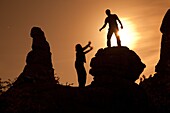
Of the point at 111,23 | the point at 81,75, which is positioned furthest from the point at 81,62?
the point at 111,23

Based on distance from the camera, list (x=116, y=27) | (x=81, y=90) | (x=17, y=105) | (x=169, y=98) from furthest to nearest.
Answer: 1. (x=169, y=98)
2. (x=116, y=27)
3. (x=81, y=90)
4. (x=17, y=105)

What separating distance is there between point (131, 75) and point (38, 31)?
110ft

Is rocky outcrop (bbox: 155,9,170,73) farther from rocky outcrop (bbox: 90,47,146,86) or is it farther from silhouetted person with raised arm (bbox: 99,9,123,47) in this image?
silhouetted person with raised arm (bbox: 99,9,123,47)

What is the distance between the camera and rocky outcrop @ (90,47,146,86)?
112 feet

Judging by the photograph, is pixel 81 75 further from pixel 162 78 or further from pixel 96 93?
pixel 162 78

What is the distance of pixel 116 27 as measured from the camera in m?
33.4

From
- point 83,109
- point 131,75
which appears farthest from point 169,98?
point 83,109

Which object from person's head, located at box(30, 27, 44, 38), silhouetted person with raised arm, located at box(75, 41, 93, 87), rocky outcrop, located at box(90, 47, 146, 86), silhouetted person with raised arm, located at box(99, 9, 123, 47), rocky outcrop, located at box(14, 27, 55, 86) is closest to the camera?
silhouetted person with raised arm, located at box(75, 41, 93, 87)

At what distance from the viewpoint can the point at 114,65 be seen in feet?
114

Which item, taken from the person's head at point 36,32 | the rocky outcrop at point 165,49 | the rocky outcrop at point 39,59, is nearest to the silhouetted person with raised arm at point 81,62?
the rocky outcrop at point 165,49

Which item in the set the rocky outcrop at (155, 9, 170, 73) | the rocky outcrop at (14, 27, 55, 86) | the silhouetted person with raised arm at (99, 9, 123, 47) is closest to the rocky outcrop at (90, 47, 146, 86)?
the silhouetted person with raised arm at (99, 9, 123, 47)

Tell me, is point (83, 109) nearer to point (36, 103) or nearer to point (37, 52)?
point (36, 103)

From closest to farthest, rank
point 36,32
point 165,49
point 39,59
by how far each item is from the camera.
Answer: point 165,49 < point 39,59 < point 36,32

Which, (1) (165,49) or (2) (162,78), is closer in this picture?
(2) (162,78)
